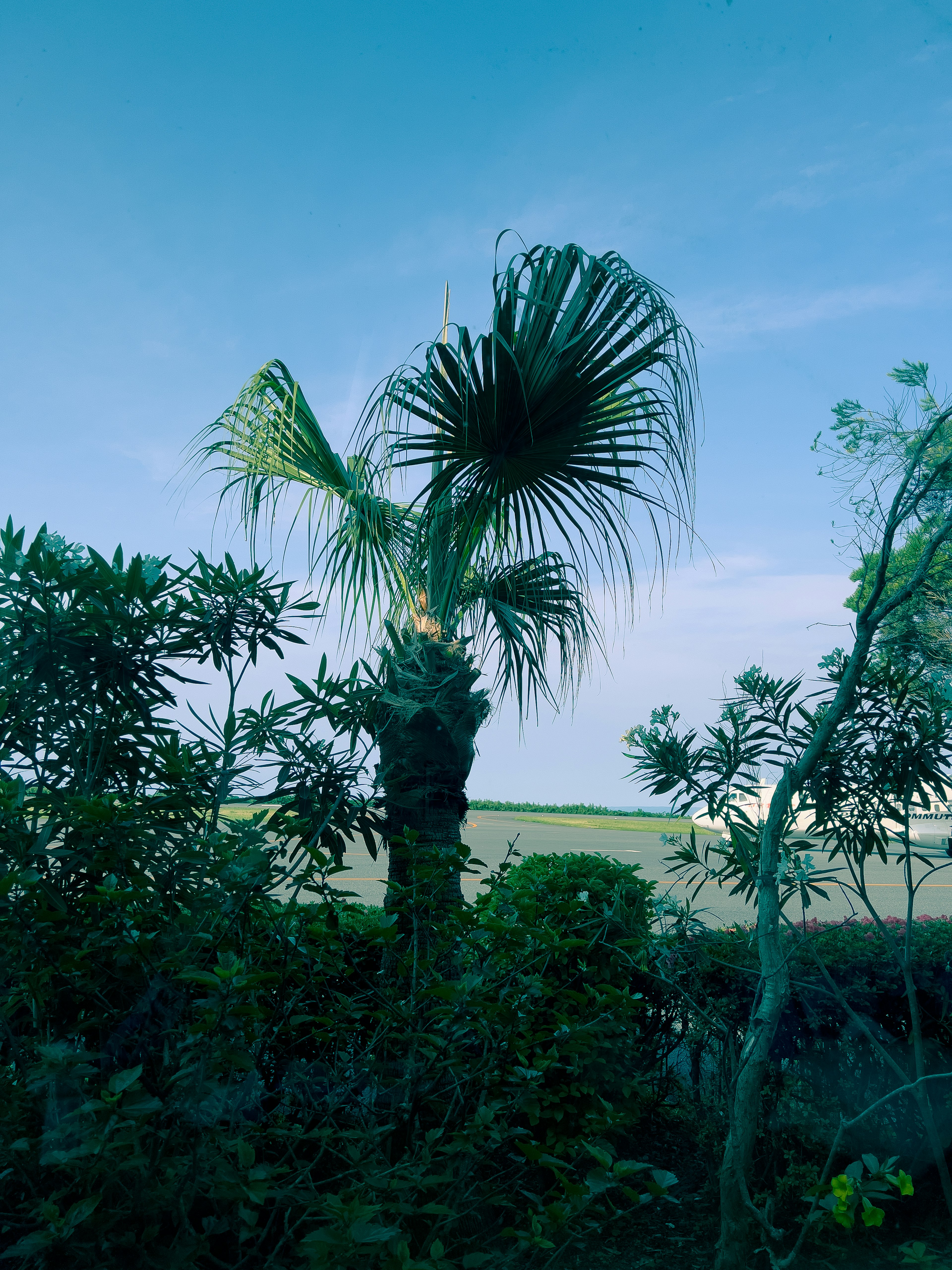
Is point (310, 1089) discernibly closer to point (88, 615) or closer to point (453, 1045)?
point (453, 1045)

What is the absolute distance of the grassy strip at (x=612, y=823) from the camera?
2205cm

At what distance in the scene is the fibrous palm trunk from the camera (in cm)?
329

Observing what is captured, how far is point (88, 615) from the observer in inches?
100

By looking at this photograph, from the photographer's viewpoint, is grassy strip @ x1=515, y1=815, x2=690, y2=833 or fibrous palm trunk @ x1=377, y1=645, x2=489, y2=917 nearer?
fibrous palm trunk @ x1=377, y1=645, x2=489, y2=917

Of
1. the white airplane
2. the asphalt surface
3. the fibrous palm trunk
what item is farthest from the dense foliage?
the asphalt surface

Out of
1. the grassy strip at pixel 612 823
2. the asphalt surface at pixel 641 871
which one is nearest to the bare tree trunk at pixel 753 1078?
the asphalt surface at pixel 641 871

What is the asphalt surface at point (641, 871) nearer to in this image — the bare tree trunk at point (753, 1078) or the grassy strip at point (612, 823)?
the grassy strip at point (612, 823)

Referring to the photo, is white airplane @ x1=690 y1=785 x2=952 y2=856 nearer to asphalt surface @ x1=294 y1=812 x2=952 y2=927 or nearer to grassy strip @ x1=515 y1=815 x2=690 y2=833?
asphalt surface @ x1=294 y1=812 x2=952 y2=927

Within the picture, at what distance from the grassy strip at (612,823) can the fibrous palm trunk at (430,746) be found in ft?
56.2

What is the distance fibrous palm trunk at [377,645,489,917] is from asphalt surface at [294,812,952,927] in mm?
2361

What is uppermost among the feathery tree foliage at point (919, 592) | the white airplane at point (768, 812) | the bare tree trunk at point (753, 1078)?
the feathery tree foliage at point (919, 592)

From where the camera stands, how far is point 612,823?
24516 millimetres

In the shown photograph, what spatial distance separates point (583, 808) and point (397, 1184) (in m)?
28.4

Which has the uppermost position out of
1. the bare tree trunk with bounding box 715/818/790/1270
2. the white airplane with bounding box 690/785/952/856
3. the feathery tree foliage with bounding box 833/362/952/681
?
the feathery tree foliage with bounding box 833/362/952/681
